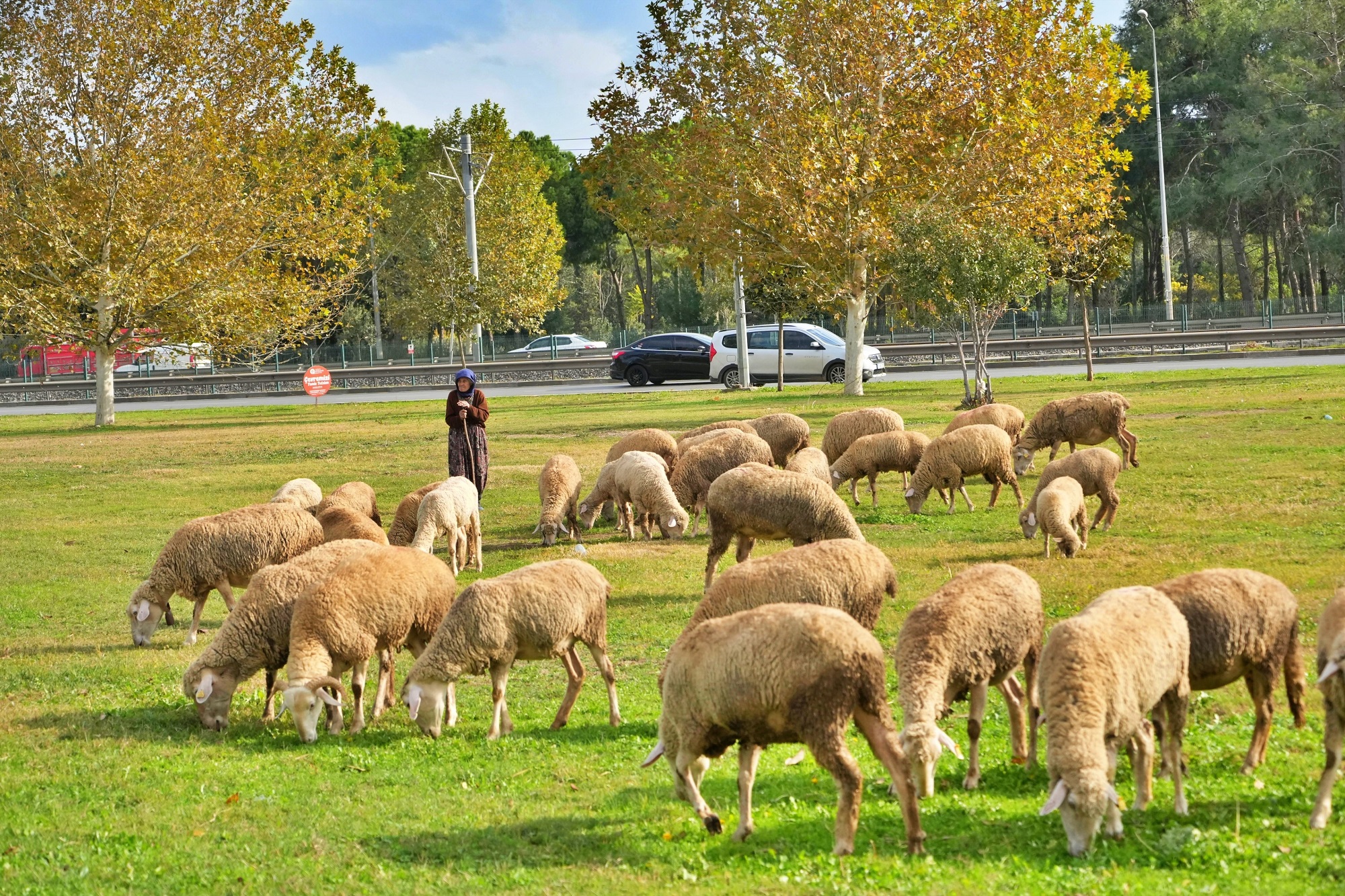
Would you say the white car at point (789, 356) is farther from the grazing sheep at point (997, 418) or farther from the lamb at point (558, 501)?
the lamb at point (558, 501)

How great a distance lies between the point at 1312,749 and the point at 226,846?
19.1 feet

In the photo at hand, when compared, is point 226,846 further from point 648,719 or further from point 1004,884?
point 1004,884

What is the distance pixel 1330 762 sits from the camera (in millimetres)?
6145

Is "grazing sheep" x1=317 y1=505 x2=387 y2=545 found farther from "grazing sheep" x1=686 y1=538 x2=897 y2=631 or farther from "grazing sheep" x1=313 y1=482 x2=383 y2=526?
"grazing sheep" x1=686 y1=538 x2=897 y2=631

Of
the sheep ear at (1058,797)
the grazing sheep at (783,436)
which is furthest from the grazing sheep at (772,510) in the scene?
the grazing sheep at (783,436)

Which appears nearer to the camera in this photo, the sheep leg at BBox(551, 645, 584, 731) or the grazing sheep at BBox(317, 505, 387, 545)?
the sheep leg at BBox(551, 645, 584, 731)

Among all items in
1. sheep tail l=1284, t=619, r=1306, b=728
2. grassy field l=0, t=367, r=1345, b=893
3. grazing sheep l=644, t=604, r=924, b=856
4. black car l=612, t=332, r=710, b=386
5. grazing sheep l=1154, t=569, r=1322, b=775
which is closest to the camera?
grassy field l=0, t=367, r=1345, b=893

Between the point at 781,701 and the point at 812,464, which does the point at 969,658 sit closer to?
the point at 781,701

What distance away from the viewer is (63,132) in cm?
3259

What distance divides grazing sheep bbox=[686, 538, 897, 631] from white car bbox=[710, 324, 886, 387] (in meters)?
30.7

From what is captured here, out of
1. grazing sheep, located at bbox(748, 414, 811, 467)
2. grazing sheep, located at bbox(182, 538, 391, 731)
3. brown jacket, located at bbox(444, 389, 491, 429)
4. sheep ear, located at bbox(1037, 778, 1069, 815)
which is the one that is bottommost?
sheep ear, located at bbox(1037, 778, 1069, 815)

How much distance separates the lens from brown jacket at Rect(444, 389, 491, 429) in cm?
1641

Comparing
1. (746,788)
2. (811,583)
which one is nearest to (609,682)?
(811,583)

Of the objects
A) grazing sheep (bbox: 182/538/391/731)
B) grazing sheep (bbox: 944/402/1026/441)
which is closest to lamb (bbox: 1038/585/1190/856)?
grazing sheep (bbox: 182/538/391/731)
